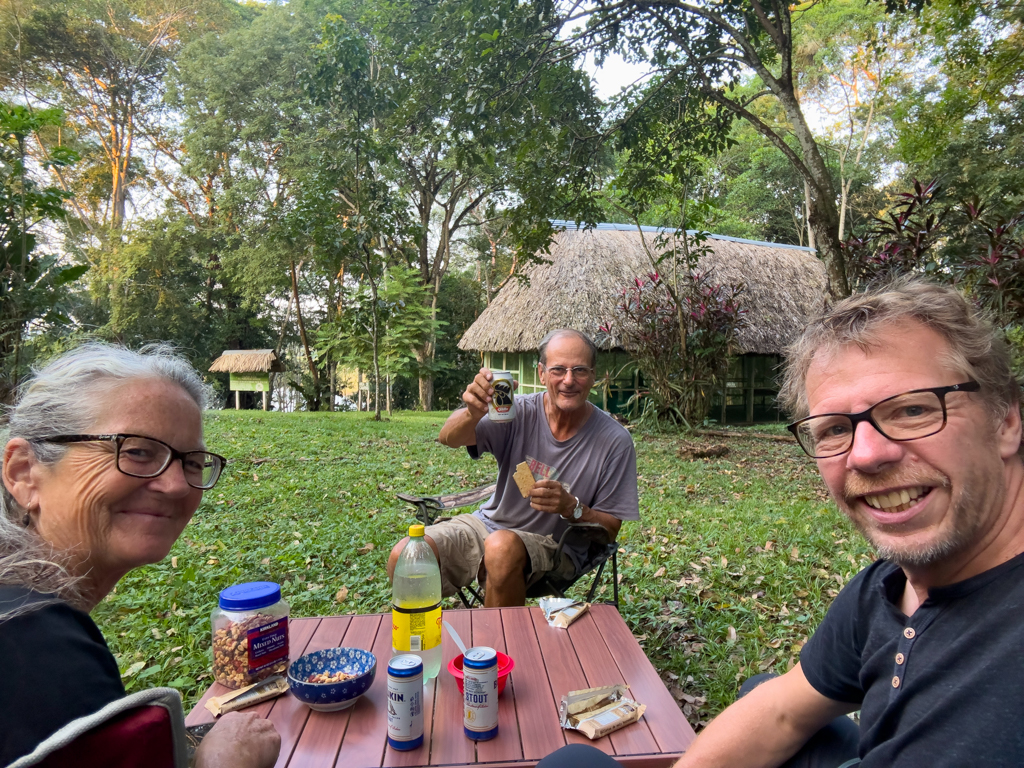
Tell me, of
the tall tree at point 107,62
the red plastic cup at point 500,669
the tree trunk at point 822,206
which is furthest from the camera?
the tall tree at point 107,62

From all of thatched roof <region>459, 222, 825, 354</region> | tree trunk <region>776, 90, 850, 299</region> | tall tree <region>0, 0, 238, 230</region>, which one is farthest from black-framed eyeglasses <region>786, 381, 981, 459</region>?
tall tree <region>0, 0, 238, 230</region>

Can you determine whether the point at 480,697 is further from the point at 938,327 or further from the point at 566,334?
the point at 566,334

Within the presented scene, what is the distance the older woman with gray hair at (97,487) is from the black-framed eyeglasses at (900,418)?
1.32 m

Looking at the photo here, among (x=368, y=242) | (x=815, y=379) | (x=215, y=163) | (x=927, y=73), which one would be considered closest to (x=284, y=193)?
(x=215, y=163)

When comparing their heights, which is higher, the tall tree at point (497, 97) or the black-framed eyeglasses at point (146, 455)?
the tall tree at point (497, 97)

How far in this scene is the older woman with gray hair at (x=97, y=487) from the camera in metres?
1.03

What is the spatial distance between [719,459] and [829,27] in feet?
62.0

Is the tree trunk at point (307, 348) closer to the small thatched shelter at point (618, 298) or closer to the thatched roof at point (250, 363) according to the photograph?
the thatched roof at point (250, 363)

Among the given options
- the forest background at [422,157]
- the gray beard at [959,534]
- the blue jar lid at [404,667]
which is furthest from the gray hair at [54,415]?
the forest background at [422,157]

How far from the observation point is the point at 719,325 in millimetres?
10359

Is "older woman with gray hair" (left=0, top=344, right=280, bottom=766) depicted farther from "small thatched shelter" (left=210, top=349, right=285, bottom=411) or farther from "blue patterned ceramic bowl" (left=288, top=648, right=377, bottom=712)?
"small thatched shelter" (left=210, top=349, right=285, bottom=411)

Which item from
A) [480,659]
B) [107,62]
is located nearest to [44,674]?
[480,659]

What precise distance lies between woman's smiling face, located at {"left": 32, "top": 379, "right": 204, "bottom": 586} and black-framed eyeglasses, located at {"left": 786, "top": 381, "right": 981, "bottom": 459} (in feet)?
4.38

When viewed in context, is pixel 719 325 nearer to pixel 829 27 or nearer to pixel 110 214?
pixel 829 27
